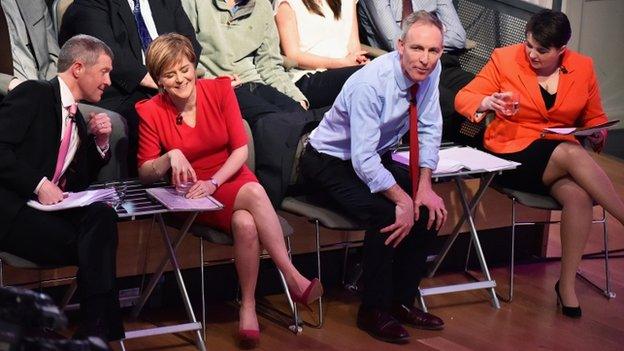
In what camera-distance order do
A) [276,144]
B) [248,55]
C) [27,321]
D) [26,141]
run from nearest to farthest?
1. [27,321]
2. [26,141]
3. [276,144]
4. [248,55]

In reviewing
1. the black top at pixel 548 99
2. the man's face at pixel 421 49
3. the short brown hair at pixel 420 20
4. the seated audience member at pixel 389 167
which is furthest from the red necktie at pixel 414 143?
the black top at pixel 548 99

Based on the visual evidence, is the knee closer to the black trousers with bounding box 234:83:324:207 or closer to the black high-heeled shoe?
the black trousers with bounding box 234:83:324:207

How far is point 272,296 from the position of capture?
5.20 meters

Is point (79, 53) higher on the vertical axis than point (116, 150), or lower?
higher

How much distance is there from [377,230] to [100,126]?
1156 mm

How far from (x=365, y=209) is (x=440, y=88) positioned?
133 centimetres

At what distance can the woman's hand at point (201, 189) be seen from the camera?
14.8 feet

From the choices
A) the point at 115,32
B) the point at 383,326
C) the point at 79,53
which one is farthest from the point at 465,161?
the point at 79,53

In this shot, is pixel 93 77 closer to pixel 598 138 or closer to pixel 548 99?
pixel 548 99

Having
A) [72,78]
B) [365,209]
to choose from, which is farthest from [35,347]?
[365,209]

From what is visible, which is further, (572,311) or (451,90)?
(451,90)

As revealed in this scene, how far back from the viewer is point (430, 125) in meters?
4.92

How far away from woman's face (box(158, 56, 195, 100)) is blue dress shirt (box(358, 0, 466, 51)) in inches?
67.4

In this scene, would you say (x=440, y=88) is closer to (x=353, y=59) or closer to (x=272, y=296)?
(x=353, y=59)
